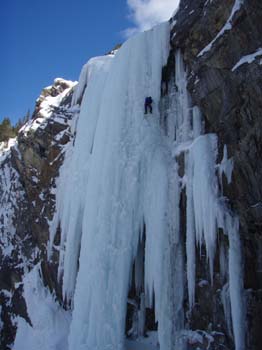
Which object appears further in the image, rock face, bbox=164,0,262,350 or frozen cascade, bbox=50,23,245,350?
frozen cascade, bbox=50,23,245,350

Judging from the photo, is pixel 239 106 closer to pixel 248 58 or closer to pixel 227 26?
pixel 248 58

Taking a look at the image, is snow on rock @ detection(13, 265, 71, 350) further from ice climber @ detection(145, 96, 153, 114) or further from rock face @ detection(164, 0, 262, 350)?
ice climber @ detection(145, 96, 153, 114)

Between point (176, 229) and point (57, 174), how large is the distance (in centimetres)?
717

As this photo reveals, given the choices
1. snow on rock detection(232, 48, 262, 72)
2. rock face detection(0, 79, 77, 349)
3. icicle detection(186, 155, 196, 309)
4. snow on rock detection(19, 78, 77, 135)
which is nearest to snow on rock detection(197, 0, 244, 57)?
snow on rock detection(232, 48, 262, 72)

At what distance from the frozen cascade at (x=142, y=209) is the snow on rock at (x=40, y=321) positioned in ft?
5.67

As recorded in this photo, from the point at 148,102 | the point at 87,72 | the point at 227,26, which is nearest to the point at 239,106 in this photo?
the point at 227,26

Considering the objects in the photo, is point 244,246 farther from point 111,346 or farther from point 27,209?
point 27,209

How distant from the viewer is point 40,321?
13039mm

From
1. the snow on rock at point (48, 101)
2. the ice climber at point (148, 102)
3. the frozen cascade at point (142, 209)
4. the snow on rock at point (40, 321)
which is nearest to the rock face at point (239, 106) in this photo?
the frozen cascade at point (142, 209)

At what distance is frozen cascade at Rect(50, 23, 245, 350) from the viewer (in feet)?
25.9

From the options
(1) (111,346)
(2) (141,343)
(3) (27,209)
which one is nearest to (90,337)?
(1) (111,346)

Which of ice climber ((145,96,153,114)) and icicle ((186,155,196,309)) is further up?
ice climber ((145,96,153,114))

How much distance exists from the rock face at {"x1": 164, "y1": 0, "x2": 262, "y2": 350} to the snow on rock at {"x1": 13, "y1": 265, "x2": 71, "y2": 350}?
6011 mm

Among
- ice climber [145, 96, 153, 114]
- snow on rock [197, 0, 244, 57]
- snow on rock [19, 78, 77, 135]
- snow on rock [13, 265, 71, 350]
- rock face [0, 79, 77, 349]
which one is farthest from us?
snow on rock [19, 78, 77, 135]
